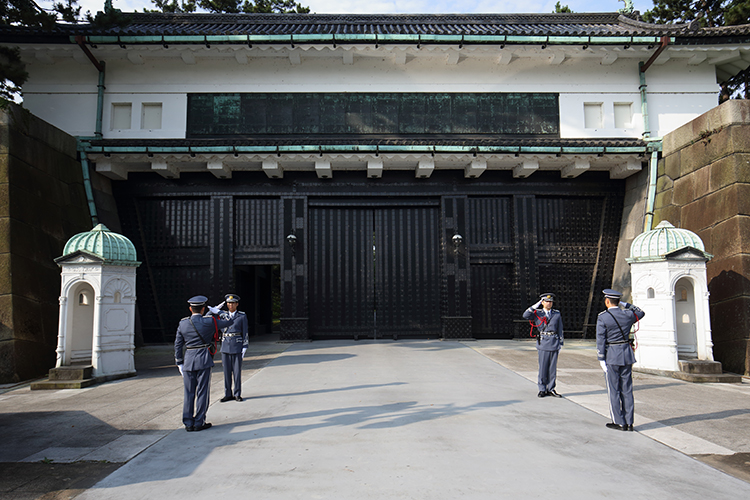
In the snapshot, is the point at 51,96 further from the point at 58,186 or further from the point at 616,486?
the point at 616,486

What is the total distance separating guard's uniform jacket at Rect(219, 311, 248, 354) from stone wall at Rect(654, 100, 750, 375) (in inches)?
375

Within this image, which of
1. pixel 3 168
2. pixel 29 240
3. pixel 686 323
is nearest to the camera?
pixel 3 168

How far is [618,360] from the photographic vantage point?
553 cm

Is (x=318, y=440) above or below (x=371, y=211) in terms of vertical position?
below

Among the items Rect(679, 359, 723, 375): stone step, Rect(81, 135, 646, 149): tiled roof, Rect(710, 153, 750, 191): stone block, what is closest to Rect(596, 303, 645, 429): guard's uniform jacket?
Rect(679, 359, 723, 375): stone step

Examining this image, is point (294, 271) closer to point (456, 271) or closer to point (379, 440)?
point (456, 271)

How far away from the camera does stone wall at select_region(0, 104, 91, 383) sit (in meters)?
8.62

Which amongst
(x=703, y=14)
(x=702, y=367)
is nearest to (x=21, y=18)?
(x=702, y=367)

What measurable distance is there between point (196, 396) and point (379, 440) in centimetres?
246

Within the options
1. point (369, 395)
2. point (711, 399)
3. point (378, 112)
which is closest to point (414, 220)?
point (378, 112)

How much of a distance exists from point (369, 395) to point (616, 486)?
12.3 feet

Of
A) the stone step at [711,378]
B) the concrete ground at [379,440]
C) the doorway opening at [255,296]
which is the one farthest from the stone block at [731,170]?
the doorway opening at [255,296]

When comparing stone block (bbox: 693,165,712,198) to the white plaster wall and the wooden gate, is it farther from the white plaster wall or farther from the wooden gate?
the wooden gate

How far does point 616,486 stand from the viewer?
3.75 metres
